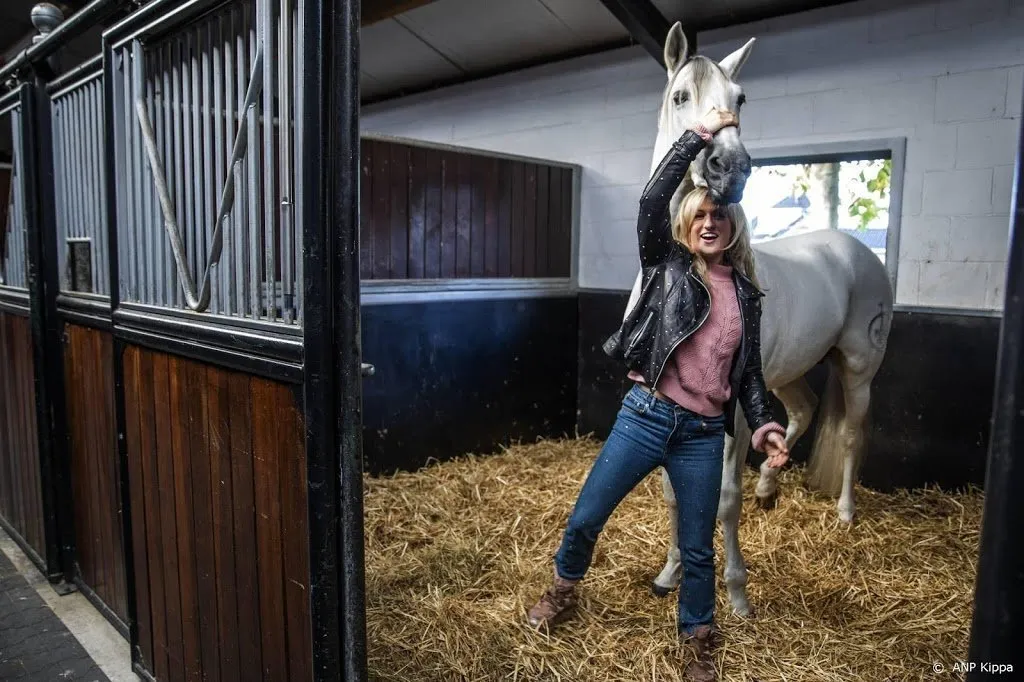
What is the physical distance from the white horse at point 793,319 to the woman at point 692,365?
0.12m

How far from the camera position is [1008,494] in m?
0.65

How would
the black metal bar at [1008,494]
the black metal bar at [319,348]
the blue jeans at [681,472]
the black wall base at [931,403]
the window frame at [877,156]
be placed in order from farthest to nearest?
1. the window frame at [877,156]
2. the black wall base at [931,403]
3. the blue jeans at [681,472]
4. the black metal bar at [319,348]
5. the black metal bar at [1008,494]

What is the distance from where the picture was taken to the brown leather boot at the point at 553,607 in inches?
81.7

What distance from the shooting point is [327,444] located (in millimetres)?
1272

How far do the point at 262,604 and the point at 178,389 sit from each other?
0.57m

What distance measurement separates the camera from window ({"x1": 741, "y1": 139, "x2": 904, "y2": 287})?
3430mm

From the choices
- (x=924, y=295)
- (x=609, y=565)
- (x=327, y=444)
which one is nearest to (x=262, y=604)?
(x=327, y=444)

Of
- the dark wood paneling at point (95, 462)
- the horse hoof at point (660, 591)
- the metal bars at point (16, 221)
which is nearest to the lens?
the dark wood paneling at point (95, 462)

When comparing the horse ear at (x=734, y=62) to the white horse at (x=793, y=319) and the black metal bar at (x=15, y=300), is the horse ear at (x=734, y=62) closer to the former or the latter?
the white horse at (x=793, y=319)

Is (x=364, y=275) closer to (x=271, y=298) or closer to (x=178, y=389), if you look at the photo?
(x=178, y=389)

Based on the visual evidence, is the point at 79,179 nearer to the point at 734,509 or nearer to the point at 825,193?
the point at 734,509

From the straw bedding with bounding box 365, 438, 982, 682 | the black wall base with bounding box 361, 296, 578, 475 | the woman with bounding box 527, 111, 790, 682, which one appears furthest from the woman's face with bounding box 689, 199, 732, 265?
the black wall base with bounding box 361, 296, 578, 475

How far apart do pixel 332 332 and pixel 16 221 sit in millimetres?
2334

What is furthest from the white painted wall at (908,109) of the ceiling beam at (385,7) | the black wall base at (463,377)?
the ceiling beam at (385,7)
